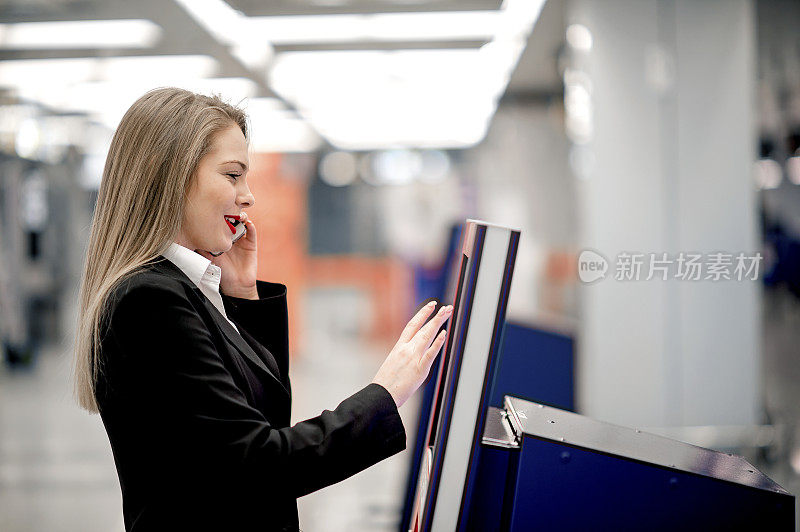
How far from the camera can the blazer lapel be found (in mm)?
1046

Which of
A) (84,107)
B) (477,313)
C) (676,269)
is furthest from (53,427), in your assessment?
(477,313)

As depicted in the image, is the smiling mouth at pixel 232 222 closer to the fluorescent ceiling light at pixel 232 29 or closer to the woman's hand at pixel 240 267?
the woman's hand at pixel 240 267

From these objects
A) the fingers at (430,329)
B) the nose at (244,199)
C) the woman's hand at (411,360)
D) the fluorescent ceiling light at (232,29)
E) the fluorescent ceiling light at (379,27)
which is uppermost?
the fluorescent ceiling light at (379,27)

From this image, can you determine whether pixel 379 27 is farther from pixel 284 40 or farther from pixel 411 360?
pixel 411 360

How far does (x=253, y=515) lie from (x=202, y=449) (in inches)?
6.5

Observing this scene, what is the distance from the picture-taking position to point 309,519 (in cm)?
364

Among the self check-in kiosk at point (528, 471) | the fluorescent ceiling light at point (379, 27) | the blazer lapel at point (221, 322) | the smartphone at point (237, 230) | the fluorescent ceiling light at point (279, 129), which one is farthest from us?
the fluorescent ceiling light at point (279, 129)

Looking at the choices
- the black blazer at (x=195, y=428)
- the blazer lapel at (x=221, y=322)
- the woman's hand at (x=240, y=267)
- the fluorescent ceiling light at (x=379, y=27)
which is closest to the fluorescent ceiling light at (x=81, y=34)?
the fluorescent ceiling light at (x=379, y=27)

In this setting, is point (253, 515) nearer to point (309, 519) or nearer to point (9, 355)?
point (309, 519)

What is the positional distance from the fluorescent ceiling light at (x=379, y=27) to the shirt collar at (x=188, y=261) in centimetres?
414

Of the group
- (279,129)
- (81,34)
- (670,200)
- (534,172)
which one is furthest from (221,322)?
(279,129)

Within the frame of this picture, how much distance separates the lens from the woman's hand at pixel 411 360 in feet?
3.05

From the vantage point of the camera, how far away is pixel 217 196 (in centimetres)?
111

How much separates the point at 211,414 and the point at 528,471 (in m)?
0.41
